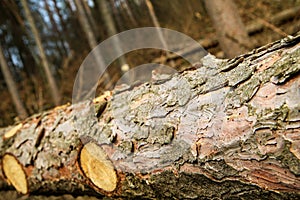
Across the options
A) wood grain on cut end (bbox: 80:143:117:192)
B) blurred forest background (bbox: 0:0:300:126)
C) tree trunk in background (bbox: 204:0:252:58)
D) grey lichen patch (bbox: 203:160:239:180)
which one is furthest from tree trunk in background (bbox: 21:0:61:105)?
grey lichen patch (bbox: 203:160:239:180)

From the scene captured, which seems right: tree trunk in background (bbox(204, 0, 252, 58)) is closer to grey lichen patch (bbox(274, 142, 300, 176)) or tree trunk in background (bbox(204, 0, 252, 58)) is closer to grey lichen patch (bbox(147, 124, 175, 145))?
grey lichen patch (bbox(147, 124, 175, 145))

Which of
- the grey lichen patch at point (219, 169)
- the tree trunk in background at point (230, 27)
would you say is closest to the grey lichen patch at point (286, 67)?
the grey lichen patch at point (219, 169)

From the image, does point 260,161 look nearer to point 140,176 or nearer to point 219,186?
point 219,186

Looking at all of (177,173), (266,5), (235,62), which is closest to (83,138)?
(177,173)

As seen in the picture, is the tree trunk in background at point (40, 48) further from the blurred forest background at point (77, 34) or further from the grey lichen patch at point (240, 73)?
the grey lichen patch at point (240, 73)

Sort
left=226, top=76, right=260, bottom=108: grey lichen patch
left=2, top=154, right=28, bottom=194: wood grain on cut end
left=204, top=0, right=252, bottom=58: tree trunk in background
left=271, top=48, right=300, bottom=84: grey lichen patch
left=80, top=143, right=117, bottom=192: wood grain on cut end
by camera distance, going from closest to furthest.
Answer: left=271, top=48, right=300, bottom=84: grey lichen patch → left=226, top=76, right=260, bottom=108: grey lichen patch → left=80, top=143, right=117, bottom=192: wood grain on cut end → left=2, top=154, right=28, bottom=194: wood grain on cut end → left=204, top=0, right=252, bottom=58: tree trunk in background

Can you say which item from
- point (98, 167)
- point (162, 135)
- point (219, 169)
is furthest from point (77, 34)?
point (219, 169)
